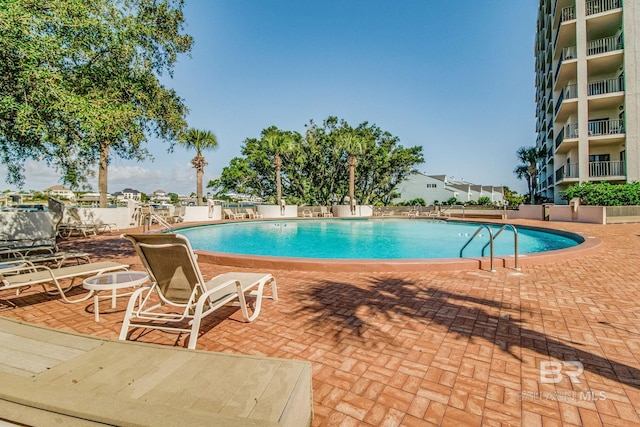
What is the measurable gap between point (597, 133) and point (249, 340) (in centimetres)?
2997

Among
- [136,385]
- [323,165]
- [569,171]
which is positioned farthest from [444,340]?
[323,165]

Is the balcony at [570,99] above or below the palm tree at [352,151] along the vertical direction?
above

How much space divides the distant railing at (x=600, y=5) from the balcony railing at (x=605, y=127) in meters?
7.88

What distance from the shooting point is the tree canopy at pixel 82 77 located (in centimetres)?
479

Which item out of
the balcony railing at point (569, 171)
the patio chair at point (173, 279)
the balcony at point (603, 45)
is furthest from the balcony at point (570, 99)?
the patio chair at point (173, 279)

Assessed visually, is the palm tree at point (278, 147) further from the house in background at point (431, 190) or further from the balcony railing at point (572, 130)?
the balcony railing at point (572, 130)

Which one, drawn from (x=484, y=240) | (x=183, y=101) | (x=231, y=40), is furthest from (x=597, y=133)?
(x=183, y=101)

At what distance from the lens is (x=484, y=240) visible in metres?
13.8

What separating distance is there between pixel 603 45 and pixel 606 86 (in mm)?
3144

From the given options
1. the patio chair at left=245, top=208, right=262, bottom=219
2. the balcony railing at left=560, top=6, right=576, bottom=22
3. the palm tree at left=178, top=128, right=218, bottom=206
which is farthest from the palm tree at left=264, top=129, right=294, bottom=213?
the balcony railing at left=560, top=6, right=576, bottom=22

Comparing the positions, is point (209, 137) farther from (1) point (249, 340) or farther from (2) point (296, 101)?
(1) point (249, 340)

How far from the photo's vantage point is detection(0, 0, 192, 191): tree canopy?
4785mm

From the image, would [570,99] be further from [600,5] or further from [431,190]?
→ [431,190]

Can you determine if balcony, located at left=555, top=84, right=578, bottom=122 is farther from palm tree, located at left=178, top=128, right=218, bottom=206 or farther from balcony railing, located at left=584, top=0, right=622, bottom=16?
palm tree, located at left=178, top=128, right=218, bottom=206
